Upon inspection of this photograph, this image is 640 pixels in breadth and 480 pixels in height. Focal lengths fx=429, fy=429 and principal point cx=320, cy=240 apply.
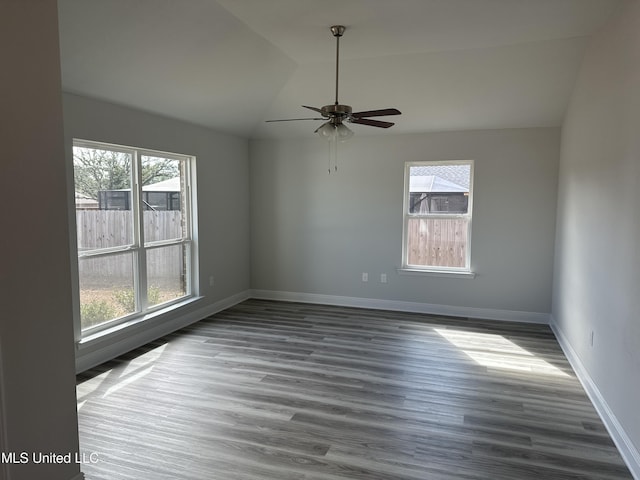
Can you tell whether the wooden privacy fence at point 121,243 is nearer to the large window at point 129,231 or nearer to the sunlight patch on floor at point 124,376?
the large window at point 129,231

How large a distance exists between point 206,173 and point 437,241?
3.15m

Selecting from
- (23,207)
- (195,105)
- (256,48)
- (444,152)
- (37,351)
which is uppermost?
(256,48)

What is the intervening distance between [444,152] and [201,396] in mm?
4127

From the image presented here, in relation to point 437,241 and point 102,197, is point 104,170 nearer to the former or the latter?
point 102,197

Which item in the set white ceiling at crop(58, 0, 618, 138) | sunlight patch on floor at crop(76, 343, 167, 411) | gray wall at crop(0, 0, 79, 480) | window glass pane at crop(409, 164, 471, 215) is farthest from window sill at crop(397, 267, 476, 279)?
gray wall at crop(0, 0, 79, 480)

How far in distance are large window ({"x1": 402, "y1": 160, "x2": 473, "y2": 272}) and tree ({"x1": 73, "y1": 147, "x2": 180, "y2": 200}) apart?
10.6 ft

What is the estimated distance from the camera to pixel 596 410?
3.12 metres

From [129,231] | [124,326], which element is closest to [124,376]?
[124,326]

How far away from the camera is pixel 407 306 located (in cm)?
587

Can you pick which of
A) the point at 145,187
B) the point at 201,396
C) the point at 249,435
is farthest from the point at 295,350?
the point at 145,187

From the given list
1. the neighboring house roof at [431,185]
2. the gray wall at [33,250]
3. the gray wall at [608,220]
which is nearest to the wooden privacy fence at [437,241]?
the neighboring house roof at [431,185]

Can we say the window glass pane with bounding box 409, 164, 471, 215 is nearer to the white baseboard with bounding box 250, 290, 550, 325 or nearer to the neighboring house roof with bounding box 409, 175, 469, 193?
the neighboring house roof with bounding box 409, 175, 469, 193

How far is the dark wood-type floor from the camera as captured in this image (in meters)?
2.48

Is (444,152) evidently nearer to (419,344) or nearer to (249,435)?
(419,344)
